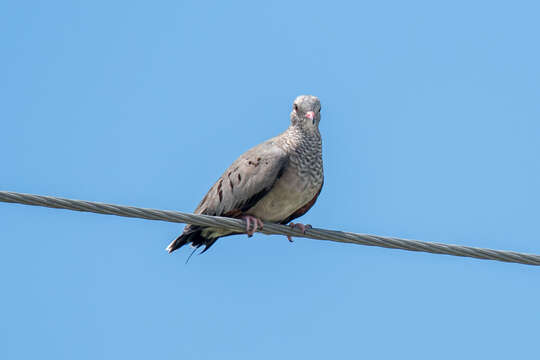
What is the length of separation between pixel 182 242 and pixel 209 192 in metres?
0.50

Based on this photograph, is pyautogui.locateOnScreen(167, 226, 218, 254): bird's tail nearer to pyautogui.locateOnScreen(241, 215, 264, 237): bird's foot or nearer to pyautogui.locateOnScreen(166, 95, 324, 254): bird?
pyautogui.locateOnScreen(166, 95, 324, 254): bird

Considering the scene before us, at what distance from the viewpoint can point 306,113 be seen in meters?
8.40

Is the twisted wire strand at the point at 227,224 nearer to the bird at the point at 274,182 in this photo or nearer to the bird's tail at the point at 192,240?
the bird at the point at 274,182

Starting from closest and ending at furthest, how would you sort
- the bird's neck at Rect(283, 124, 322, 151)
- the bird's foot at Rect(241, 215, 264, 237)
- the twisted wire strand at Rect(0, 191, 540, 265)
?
1. the twisted wire strand at Rect(0, 191, 540, 265)
2. the bird's foot at Rect(241, 215, 264, 237)
3. the bird's neck at Rect(283, 124, 322, 151)

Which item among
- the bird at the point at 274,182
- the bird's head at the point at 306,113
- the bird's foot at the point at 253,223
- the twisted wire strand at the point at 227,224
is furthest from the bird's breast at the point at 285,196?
the twisted wire strand at the point at 227,224

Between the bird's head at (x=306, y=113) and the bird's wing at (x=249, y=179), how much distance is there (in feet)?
1.03

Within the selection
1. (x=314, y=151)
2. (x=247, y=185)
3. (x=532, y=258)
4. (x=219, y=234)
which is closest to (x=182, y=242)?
(x=219, y=234)

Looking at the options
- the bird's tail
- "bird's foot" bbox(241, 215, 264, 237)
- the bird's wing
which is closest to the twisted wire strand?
"bird's foot" bbox(241, 215, 264, 237)

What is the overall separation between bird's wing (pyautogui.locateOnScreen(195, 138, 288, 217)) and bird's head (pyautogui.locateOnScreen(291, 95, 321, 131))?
32 centimetres

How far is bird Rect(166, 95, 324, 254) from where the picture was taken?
8.01m

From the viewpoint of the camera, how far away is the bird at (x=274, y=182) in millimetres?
8008

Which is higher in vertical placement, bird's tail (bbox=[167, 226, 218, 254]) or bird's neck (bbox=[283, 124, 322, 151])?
bird's neck (bbox=[283, 124, 322, 151])

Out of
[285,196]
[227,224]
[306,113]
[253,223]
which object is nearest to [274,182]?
[285,196]

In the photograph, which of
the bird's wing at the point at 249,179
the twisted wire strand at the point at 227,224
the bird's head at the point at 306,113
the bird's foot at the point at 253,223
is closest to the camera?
the twisted wire strand at the point at 227,224
